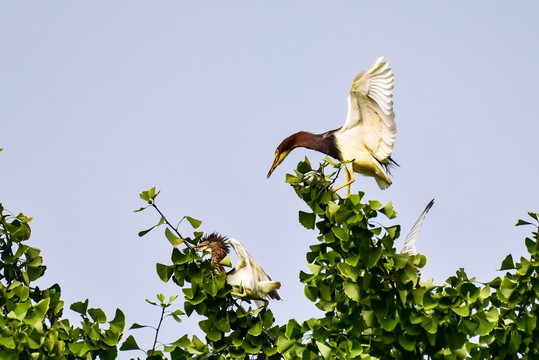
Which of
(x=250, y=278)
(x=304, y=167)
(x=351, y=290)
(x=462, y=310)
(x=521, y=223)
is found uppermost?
(x=250, y=278)

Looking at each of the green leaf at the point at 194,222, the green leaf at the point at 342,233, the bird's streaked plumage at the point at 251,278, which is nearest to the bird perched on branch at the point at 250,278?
the bird's streaked plumage at the point at 251,278

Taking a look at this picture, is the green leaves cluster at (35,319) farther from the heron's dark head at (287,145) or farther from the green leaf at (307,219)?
the heron's dark head at (287,145)

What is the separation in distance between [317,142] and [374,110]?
559 millimetres

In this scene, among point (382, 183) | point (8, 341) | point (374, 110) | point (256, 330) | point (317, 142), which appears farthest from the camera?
point (317, 142)

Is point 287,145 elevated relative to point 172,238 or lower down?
elevated

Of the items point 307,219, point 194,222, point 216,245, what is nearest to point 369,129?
point 216,245

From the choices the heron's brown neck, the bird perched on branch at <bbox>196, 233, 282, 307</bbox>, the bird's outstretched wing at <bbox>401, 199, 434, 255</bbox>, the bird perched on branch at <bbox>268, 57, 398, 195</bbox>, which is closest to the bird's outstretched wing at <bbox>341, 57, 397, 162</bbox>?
the bird perched on branch at <bbox>268, 57, 398, 195</bbox>

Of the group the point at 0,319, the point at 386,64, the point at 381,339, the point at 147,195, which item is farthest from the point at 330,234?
the point at 386,64

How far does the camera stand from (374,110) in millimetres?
7535

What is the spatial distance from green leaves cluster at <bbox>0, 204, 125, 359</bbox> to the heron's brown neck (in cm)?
288

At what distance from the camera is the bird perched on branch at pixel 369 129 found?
745 cm

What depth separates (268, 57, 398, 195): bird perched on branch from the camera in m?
7.45

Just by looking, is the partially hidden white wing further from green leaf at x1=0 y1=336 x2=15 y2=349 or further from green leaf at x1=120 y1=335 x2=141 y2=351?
green leaf at x1=0 y1=336 x2=15 y2=349

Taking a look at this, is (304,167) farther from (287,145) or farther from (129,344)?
(287,145)
